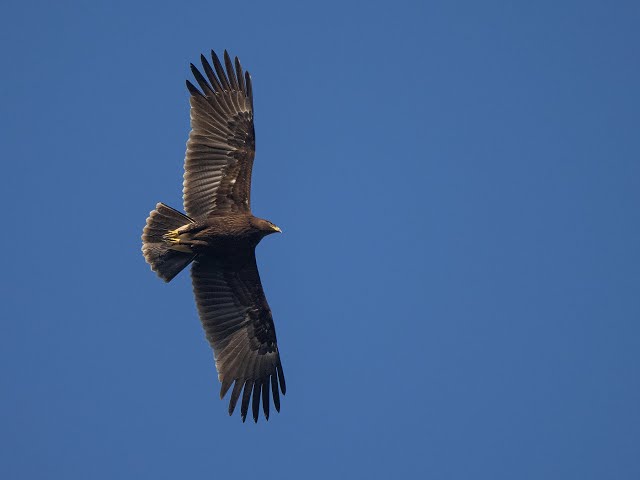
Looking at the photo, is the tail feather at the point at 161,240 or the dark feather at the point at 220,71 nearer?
the tail feather at the point at 161,240

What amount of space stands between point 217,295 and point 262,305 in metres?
0.67

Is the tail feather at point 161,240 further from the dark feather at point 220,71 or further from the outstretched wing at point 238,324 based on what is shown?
the dark feather at point 220,71

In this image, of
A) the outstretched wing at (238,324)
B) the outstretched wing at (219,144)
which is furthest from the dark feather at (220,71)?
the outstretched wing at (238,324)

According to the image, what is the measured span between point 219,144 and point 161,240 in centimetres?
158

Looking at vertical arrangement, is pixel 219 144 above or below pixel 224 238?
above

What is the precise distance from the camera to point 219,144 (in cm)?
1248

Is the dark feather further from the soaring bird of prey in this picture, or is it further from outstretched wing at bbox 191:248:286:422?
outstretched wing at bbox 191:248:286:422

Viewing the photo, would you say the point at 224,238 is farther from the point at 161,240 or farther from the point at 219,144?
the point at 219,144

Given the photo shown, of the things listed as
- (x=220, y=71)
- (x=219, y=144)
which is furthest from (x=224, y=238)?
(x=220, y=71)

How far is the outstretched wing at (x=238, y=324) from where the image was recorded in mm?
12523

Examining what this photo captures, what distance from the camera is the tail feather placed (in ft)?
39.6

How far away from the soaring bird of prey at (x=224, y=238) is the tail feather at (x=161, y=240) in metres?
0.01

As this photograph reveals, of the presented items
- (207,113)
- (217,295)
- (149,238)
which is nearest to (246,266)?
(217,295)

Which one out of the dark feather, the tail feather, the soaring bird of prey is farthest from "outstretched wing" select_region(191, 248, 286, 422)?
the dark feather
